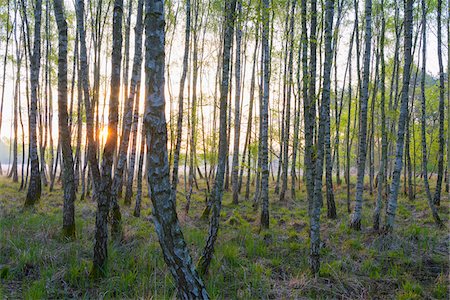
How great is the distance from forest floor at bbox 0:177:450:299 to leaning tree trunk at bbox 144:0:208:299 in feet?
3.86

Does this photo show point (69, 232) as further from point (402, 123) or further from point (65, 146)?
point (402, 123)

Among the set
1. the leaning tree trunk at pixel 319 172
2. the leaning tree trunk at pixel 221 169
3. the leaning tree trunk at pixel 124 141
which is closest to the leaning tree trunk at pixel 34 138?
the leaning tree trunk at pixel 124 141

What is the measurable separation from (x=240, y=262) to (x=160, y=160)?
3591 millimetres

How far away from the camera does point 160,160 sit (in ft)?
10.4

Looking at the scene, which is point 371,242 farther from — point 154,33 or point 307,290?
point 154,33

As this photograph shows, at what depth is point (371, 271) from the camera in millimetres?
5855

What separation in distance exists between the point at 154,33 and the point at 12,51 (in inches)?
779

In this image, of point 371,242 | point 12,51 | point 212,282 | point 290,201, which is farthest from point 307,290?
point 12,51

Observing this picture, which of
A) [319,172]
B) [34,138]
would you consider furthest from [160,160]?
[34,138]

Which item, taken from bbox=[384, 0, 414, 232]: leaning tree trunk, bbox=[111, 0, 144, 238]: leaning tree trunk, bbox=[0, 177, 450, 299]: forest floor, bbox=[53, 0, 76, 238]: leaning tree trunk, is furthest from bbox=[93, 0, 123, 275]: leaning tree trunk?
bbox=[384, 0, 414, 232]: leaning tree trunk

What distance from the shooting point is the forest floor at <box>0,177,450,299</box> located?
14.9 feet

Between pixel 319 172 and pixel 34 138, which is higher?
pixel 34 138

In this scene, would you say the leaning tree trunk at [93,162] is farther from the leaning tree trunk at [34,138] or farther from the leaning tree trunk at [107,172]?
the leaning tree trunk at [34,138]

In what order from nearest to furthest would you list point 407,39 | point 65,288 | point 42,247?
point 65,288 < point 42,247 < point 407,39
